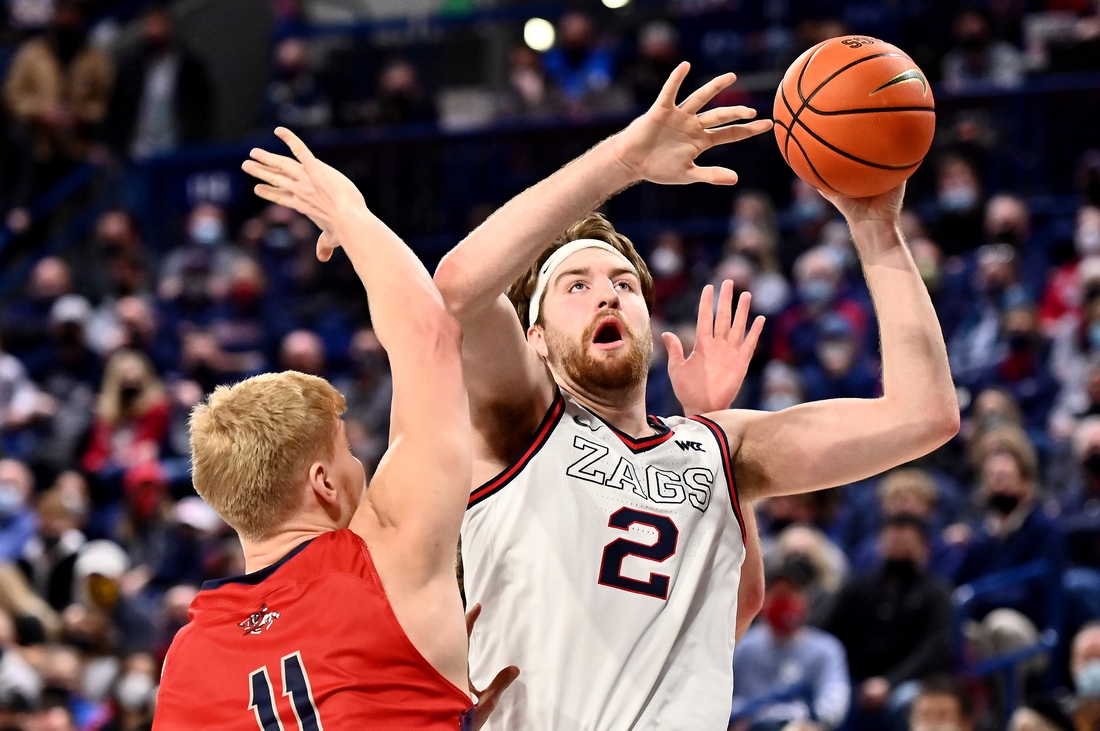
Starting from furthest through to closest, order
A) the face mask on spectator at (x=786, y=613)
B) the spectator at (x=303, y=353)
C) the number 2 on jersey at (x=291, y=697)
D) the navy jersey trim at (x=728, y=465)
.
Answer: the spectator at (x=303, y=353)
the face mask on spectator at (x=786, y=613)
the navy jersey trim at (x=728, y=465)
the number 2 on jersey at (x=291, y=697)

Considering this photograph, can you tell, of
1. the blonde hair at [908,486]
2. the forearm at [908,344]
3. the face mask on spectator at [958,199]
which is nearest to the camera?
the forearm at [908,344]

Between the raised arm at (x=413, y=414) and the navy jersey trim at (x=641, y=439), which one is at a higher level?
the raised arm at (x=413, y=414)

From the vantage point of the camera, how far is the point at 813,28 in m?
13.3

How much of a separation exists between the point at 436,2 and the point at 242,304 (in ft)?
18.3

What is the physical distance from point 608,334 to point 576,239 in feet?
1.19

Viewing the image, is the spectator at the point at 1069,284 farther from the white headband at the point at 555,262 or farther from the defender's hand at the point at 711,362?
the white headband at the point at 555,262

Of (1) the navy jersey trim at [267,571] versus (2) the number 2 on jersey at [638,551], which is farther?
(2) the number 2 on jersey at [638,551]

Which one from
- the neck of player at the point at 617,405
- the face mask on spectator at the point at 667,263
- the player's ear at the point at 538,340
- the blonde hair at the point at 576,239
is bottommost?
the face mask on spectator at the point at 667,263

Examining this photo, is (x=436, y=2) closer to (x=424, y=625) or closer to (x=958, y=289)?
(x=958, y=289)

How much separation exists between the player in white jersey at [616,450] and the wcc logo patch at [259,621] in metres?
0.80

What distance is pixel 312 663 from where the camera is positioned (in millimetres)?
2826

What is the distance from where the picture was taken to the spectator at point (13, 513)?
10602 mm

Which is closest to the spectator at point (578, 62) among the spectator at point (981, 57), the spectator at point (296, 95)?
the spectator at point (296, 95)

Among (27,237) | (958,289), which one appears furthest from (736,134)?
(27,237)
